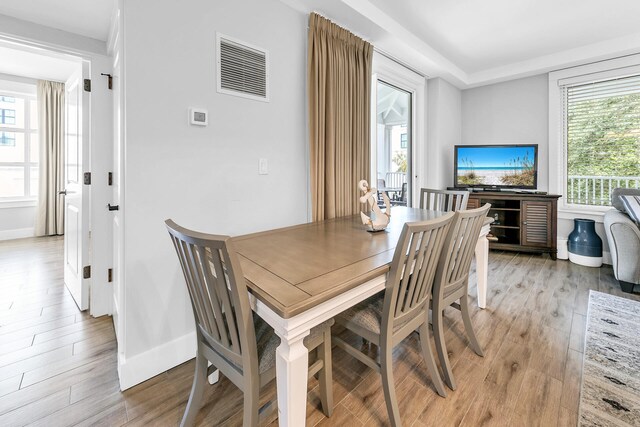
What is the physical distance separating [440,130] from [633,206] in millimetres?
2234

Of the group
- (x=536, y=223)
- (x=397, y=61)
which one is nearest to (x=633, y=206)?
(x=536, y=223)

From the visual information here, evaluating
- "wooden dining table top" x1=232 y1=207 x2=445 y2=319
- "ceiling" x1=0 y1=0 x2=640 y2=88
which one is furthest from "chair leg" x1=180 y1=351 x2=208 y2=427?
"ceiling" x1=0 y1=0 x2=640 y2=88

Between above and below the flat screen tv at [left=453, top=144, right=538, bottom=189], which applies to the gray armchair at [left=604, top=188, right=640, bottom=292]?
below

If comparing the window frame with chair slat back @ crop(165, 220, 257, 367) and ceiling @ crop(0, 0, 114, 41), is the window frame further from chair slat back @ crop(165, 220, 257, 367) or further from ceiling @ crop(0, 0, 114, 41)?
ceiling @ crop(0, 0, 114, 41)

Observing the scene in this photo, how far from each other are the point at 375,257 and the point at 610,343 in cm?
191

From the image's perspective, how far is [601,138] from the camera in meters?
3.78

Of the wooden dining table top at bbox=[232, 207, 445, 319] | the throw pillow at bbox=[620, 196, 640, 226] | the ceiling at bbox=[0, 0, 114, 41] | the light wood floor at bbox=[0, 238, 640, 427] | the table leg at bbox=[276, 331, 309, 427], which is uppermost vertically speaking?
the ceiling at bbox=[0, 0, 114, 41]

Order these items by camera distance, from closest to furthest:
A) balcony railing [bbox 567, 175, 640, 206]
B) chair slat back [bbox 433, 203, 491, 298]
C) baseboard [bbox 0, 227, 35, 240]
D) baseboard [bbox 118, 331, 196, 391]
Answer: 1. chair slat back [bbox 433, 203, 491, 298]
2. baseboard [bbox 118, 331, 196, 391]
3. balcony railing [bbox 567, 175, 640, 206]
4. baseboard [bbox 0, 227, 35, 240]

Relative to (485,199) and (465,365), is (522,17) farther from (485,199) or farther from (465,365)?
(465,365)

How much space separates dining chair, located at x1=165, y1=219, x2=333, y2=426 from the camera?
36.6 inches

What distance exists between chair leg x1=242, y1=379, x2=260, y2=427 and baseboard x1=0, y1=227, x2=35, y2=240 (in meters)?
6.04

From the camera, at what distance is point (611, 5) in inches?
105

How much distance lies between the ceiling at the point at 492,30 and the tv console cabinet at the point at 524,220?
172 centimetres

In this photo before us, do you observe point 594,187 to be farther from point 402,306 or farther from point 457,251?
point 402,306
